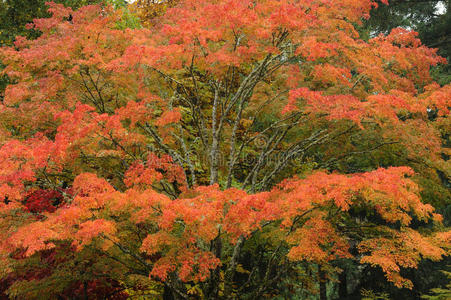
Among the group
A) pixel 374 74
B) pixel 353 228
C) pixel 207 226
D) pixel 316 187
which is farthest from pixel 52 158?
pixel 374 74

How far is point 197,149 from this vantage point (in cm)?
1033

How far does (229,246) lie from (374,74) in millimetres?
5999

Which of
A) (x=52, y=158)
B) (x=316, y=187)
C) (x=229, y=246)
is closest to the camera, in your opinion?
(x=316, y=187)

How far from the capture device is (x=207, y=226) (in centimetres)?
511

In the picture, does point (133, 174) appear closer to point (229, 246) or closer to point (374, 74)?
point (229, 246)

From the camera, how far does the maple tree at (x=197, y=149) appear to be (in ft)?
17.6

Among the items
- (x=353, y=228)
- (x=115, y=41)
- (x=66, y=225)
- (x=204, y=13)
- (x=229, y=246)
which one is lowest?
(x=229, y=246)

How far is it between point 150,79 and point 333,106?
5.02 m

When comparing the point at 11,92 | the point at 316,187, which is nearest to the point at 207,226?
the point at 316,187

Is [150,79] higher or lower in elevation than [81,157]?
higher

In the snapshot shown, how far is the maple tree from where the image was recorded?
211 inches

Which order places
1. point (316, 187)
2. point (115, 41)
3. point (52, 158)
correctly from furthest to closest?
point (115, 41) < point (52, 158) < point (316, 187)

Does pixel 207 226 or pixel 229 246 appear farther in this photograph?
pixel 229 246

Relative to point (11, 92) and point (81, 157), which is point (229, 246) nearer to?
point (81, 157)
